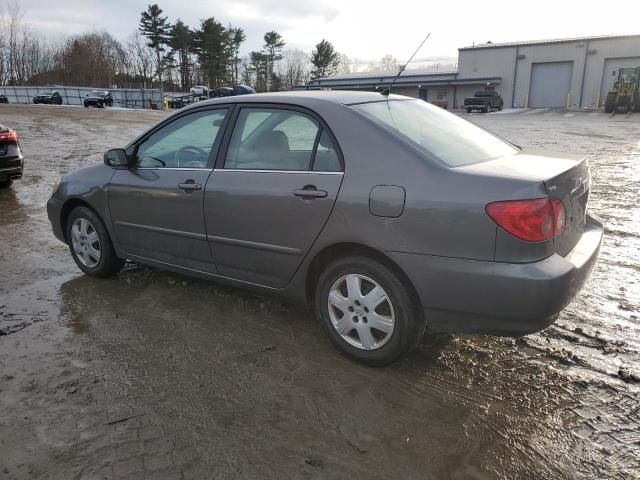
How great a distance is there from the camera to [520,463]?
7.52 feet

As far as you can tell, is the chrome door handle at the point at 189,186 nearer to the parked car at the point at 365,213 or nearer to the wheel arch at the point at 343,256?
the parked car at the point at 365,213

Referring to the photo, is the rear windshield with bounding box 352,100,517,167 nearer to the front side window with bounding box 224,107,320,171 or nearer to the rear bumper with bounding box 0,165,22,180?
the front side window with bounding box 224,107,320,171

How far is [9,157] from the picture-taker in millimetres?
8586

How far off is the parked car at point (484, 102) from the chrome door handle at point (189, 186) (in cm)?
3944

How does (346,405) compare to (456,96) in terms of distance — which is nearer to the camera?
(346,405)

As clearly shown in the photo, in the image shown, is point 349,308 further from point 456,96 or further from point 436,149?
point 456,96

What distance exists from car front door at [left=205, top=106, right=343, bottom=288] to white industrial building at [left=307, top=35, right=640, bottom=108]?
40417 mm

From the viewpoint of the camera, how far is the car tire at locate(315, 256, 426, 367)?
2859mm

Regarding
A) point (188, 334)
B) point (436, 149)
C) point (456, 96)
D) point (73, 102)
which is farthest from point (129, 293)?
point (73, 102)

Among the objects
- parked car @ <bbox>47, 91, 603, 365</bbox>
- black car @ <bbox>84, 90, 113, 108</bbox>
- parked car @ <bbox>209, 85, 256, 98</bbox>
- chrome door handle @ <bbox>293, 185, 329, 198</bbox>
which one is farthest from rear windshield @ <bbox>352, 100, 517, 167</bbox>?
black car @ <bbox>84, 90, 113, 108</bbox>

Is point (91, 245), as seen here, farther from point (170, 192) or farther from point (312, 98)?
point (312, 98)

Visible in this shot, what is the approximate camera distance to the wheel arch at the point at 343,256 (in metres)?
2.87

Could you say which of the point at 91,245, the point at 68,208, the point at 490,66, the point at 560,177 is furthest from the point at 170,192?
the point at 490,66

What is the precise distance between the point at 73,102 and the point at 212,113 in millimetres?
56911
